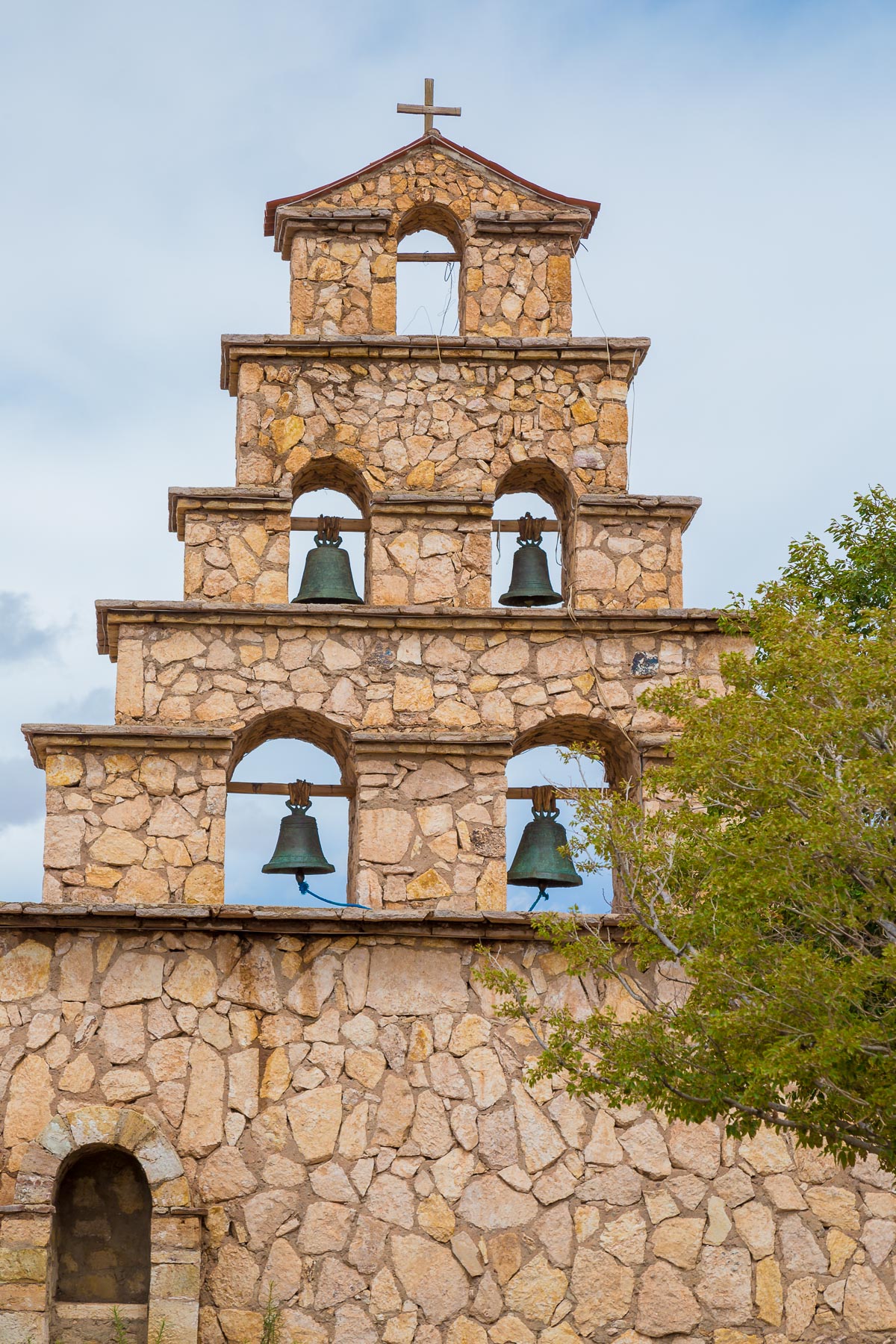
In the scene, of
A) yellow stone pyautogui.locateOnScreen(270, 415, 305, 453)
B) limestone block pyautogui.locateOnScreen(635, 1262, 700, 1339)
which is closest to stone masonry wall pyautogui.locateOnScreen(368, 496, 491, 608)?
yellow stone pyautogui.locateOnScreen(270, 415, 305, 453)

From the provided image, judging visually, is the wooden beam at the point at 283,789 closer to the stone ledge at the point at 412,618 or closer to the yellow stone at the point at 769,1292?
the stone ledge at the point at 412,618

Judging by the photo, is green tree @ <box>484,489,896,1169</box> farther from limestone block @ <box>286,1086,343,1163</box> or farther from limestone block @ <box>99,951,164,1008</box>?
limestone block @ <box>99,951,164,1008</box>

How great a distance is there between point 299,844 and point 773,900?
14.2ft

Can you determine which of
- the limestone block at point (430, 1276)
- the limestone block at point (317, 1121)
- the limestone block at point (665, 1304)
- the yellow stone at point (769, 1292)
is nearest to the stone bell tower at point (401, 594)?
the limestone block at point (317, 1121)

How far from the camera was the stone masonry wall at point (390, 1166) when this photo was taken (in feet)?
37.3

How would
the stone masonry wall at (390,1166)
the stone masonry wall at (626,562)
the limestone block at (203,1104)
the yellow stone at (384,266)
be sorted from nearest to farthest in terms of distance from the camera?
1. the stone masonry wall at (390,1166)
2. the limestone block at (203,1104)
3. the stone masonry wall at (626,562)
4. the yellow stone at (384,266)

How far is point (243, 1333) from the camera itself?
36.9 feet

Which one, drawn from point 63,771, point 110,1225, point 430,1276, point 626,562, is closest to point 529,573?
point 626,562

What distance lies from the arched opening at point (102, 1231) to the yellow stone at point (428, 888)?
2424 mm

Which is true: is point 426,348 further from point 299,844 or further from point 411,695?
point 299,844

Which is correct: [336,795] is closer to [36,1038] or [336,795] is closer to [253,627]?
[253,627]

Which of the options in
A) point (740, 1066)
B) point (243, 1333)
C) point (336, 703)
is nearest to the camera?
point (740, 1066)

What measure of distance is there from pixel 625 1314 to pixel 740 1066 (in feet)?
9.80

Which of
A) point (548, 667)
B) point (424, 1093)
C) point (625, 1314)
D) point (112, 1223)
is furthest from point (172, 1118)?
point (548, 667)
